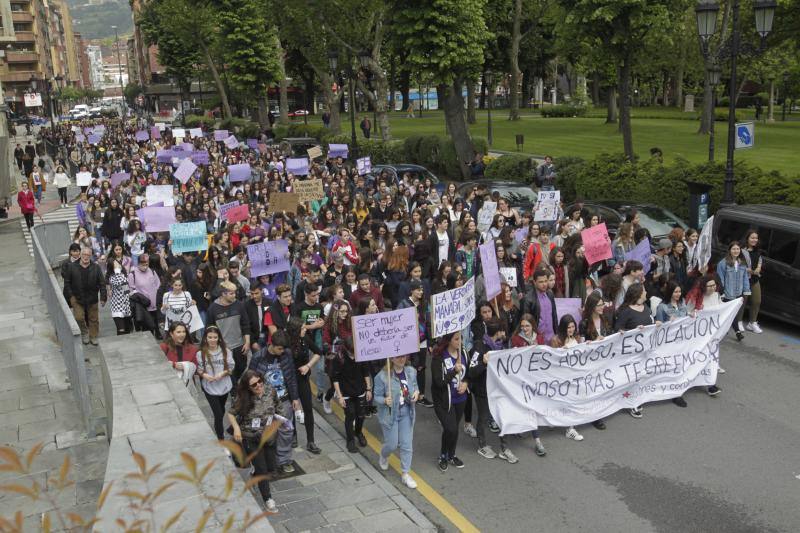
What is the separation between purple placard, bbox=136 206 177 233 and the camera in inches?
664

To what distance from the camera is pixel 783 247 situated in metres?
12.9

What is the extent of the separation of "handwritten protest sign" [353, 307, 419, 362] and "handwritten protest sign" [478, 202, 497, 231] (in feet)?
26.2

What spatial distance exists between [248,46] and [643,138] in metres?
30.1

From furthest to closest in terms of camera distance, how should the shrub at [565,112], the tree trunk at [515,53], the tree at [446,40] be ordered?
the shrub at [565,112] → the tree trunk at [515,53] → the tree at [446,40]

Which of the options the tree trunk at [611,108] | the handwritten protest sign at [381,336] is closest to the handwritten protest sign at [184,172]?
the handwritten protest sign at [381,336]

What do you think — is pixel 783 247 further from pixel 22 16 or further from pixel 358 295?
pixel 22 16

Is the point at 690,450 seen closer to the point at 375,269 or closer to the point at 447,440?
the point at 447,440

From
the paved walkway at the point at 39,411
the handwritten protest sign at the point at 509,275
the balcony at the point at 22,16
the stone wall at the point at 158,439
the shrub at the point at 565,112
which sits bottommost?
the paved walkway at the point at 39,411

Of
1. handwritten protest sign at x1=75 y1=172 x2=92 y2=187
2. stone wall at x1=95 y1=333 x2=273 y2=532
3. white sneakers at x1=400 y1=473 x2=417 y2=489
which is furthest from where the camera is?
handwritten protest sign at x1=75 y1=172 x2=92 y2=187

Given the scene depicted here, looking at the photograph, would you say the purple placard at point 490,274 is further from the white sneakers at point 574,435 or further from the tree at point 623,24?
the tree at point 623,24

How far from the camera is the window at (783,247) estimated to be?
41.9 ft

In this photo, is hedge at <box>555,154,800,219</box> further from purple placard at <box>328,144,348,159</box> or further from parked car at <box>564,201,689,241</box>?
purple placard at <box>328,144,348,159</box>

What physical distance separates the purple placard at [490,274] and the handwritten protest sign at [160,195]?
11.1 meters

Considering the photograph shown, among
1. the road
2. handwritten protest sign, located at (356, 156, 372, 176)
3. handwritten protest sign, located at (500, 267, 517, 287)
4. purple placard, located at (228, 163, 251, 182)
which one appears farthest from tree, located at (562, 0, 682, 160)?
the road
